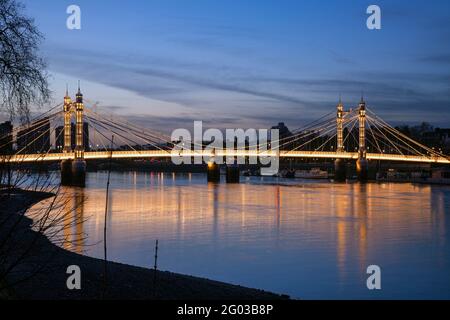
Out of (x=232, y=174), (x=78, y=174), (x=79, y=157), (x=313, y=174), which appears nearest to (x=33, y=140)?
(x=78, y=174)

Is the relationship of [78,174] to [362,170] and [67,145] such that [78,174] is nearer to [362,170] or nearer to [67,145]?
[67,145]

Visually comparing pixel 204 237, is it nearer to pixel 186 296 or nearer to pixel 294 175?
pixel 186 296

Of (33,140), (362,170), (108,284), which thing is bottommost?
(362,170)

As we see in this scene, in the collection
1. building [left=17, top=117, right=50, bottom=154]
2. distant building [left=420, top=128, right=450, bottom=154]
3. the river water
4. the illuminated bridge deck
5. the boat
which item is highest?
distant building [left=420, top=128, right=450, bottom=154]

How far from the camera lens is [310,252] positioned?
16875mm

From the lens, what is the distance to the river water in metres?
12.7

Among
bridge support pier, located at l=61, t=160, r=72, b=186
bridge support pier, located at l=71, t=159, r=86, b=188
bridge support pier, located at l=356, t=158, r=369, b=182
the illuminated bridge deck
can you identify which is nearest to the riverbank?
the illuminated bridge deck

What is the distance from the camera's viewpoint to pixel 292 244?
18609 mm

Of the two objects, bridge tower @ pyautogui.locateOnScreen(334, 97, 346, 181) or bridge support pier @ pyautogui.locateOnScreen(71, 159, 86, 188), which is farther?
bridge tower @ pyautogui.locateOnScreen(334, 97, 346, 181)

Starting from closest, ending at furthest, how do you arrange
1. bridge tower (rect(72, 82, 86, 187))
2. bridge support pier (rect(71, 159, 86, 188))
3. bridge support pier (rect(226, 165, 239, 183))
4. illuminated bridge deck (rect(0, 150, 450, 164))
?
bridge support pier (rect(71, 159, 86, 188)) < bridge tower (rect(72, 82, 86, 187)) < illuminated bridge deck (rect(0, 150, 450, 164)) < bridge support pier (rect(226, 165, 239, 183))

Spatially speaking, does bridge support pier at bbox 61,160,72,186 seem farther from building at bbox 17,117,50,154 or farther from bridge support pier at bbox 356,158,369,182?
building at bbox 17,117,50,154

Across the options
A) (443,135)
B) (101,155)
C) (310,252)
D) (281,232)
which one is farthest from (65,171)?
(443,135)
